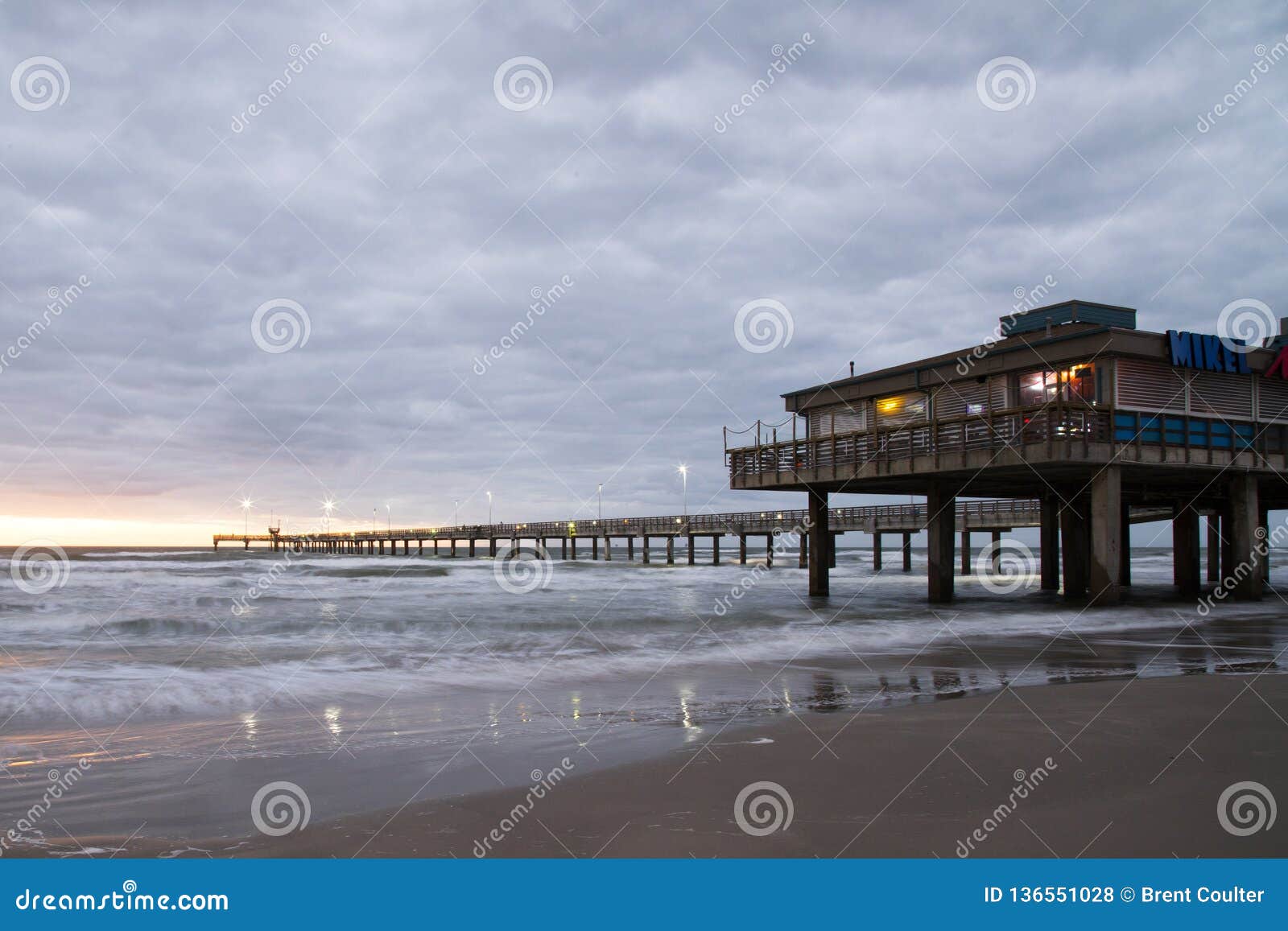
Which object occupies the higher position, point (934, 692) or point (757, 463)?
point (757, 463)

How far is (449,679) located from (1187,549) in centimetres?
2980

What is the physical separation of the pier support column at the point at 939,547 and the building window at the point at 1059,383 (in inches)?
161

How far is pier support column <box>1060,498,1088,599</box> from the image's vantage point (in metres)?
28.0

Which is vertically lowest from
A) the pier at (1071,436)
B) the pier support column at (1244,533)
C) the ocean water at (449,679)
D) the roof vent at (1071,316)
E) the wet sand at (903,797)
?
the ocean water at (449,679)

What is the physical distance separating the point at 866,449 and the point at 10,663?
73.4ft

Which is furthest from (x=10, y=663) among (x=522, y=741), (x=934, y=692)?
(x=934, y=692)

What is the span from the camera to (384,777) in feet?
21.6

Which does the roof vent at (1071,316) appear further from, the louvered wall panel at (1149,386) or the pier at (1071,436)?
the louvered wall panel at (1149,386)

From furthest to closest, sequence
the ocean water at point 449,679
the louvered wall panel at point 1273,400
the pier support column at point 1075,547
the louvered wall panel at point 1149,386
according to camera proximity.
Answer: the pier support column at point 1075,547, the louvered wall panel at point 1273,400, the louvered wall panel at point 1149,386, the ocean water at point 449,679

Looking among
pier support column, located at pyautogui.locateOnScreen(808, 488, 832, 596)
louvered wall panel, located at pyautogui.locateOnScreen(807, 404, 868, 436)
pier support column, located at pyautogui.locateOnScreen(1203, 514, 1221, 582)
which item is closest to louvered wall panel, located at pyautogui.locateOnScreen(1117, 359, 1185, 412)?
louvered wall panel, located at pyautogui.locateOnScreen(807, 404, 868, 436)

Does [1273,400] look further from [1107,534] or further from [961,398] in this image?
[961,398]

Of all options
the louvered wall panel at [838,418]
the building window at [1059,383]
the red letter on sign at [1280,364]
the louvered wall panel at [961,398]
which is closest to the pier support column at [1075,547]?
the louvered wall panel at [961,398]

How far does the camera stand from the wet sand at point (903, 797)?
476 centimetres

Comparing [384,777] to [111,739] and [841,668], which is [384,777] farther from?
[841,668]
